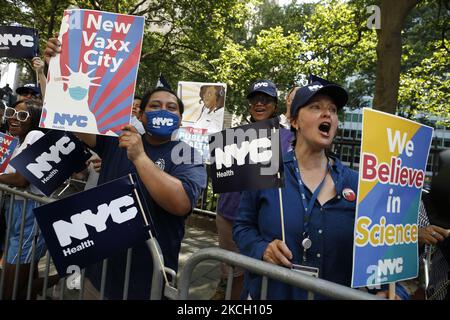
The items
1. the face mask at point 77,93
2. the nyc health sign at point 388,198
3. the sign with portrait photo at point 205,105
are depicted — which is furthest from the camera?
the sign with portrait photo at point 205,105

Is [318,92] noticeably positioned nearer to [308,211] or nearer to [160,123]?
[308,211]

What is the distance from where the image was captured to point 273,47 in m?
13.3

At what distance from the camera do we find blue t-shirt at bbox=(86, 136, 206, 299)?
81.6 inches

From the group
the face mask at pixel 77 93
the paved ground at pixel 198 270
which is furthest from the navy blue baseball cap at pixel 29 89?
the face mask at pixel 77 93

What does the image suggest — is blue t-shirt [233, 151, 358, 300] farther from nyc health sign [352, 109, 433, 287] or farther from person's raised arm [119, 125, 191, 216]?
person's raised arm [119, 125, 191, 216]

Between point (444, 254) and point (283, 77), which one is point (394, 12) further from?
point (283, 77)

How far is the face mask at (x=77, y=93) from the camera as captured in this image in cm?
235

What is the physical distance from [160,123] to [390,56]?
16.1ft

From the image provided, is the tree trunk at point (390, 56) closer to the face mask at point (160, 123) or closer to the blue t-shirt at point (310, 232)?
the blue t-shirt at point (310, 232)

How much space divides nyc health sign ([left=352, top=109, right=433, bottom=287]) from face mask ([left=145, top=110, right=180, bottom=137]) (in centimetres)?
117

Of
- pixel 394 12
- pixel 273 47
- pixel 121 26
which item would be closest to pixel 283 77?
pixel 273 47

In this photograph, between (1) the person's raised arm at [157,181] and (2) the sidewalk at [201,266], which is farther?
(2) the sidewalk at [201,266]

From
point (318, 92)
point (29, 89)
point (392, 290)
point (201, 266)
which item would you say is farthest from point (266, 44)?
point (392, 290)

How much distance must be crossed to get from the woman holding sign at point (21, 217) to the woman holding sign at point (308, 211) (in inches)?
59.0
